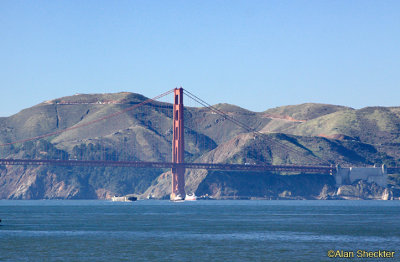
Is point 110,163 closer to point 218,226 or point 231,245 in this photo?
point 218,226

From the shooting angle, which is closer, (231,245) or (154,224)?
(231,245)

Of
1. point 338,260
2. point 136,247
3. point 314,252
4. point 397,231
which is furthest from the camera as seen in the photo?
point 397,231

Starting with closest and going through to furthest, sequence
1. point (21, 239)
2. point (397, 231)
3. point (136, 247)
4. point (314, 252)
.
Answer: point (314, 252) < point (136, 247) < point (21, 239) < point (397, 231)

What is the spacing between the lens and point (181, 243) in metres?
76.2

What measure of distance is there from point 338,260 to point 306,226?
41815 millimetres

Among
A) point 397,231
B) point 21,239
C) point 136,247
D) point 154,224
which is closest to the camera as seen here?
point 136,247

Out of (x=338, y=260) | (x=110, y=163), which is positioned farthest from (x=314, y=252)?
(x=110, y=163)

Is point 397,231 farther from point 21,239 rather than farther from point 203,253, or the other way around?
point 21,239

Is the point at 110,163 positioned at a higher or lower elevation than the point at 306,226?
higher

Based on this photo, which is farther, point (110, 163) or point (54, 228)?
point (110, 163)

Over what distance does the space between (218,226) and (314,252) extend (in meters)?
37.8

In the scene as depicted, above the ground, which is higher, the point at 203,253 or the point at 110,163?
the point at 110,163

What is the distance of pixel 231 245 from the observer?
2896 inches

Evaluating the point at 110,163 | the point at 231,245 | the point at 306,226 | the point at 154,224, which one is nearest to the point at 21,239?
the point at 231,245
